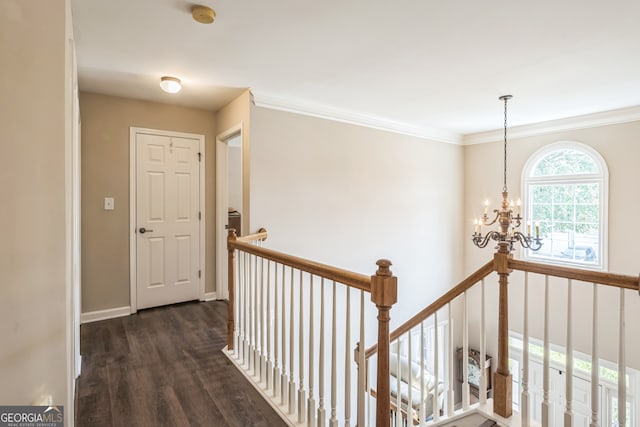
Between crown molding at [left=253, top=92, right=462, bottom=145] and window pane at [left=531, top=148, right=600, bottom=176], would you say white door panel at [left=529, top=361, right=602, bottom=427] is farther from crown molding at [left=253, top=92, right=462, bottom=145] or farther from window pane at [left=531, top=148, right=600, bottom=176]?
crown molding at [left=253, top=92, right=462, bottom=145]

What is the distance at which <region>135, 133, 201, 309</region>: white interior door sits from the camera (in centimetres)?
368

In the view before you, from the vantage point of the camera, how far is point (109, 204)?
3.49 meters

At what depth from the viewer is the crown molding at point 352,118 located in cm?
344

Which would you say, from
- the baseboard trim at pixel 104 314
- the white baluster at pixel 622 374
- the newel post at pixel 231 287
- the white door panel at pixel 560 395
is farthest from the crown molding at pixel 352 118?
the white door panel at pixel 560 395

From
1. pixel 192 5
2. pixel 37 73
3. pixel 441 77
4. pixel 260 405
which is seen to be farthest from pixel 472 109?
pixel 37 73

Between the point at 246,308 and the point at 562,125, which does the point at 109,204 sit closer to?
the point at 246,308

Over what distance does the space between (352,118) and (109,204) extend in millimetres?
2862

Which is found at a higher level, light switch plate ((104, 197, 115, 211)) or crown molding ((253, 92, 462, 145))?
crown molding ((253, 92, 462, 145))

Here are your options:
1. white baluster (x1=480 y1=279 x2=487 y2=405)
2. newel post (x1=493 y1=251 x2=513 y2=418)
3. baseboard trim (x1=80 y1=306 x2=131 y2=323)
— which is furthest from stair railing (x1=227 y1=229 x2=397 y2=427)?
baseboard trim (x1=80 y1=306 x2=131 y2=323)

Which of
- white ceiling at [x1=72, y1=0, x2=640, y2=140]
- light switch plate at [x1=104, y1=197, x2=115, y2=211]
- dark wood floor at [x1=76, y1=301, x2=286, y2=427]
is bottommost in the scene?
dark wood floor at [x1=76, y1=301, x2=286, y2=427]

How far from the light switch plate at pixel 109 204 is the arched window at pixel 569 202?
4.78m

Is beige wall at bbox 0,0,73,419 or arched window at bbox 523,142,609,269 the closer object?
beige wall at bbox 0,0,73,419

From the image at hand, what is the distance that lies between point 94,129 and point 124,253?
51.5 inches

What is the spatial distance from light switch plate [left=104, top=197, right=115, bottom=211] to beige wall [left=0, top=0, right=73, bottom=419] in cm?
248
